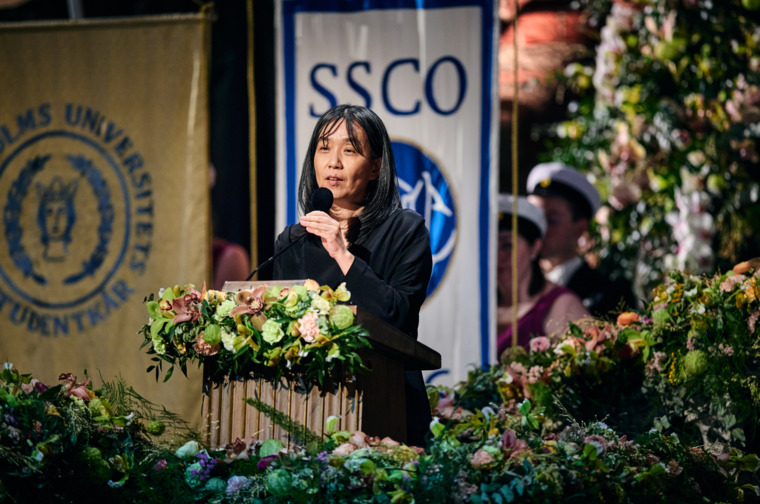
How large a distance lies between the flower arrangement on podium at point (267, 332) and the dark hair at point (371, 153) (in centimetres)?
38

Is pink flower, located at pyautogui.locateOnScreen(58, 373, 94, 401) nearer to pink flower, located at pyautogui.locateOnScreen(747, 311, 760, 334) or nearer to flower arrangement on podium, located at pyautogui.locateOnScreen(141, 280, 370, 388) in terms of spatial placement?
flower arrangement on podium, located at pyautogui.locateOnScreen(141, 280, 370, 388)

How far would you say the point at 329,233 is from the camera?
2.10 metres

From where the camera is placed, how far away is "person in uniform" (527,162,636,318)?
17.1ft

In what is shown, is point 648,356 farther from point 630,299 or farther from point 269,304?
point 630,299

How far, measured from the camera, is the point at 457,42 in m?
4.12

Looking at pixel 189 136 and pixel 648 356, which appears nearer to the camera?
pixel 648 356

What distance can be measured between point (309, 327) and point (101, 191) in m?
2.96

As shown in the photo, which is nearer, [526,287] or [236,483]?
[236,483]

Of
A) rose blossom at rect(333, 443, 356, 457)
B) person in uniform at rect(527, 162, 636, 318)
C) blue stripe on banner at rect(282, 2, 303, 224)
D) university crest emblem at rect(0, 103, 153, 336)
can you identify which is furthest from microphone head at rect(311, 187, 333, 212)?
person in uniform at rect(527, 162, 636, 318)

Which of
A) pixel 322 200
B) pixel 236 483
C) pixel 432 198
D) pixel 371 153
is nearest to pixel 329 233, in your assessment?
pixel 322 200

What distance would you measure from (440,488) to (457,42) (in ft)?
8.97

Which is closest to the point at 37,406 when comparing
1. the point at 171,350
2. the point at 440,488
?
the point at 171,350

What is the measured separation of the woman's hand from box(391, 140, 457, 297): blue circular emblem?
6.41ft

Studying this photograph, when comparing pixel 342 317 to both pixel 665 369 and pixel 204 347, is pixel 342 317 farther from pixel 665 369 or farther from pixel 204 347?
pixel 665 369
